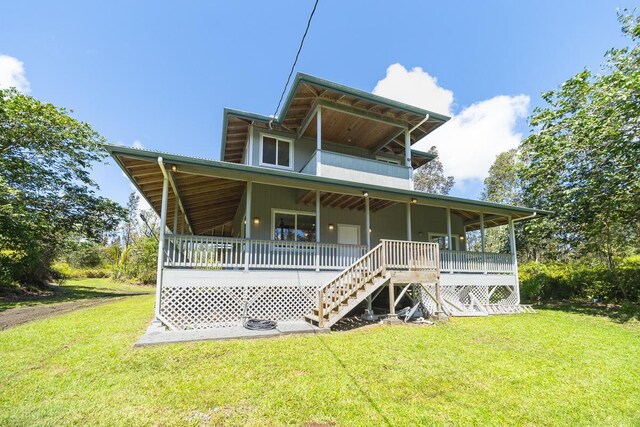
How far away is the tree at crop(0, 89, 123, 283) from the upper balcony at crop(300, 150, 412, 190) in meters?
13.9

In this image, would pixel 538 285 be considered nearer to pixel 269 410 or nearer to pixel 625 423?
pixel 625 423

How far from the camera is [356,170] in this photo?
11.8 m

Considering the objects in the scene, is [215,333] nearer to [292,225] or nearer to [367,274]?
[367,274]

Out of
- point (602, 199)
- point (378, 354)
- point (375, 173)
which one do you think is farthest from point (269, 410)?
point (602, 199)

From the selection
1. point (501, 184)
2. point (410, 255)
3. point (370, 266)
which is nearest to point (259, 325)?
point (370, 266)

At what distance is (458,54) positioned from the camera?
40.5 feet

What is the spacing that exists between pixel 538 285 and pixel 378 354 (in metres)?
15.8

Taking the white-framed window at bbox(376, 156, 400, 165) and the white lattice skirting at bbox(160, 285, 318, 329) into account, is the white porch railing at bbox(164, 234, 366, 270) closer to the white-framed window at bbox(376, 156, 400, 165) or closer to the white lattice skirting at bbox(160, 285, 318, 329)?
the white lattice skirting at bbox(160, 285, 318, 329)

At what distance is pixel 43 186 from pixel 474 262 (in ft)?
77.8

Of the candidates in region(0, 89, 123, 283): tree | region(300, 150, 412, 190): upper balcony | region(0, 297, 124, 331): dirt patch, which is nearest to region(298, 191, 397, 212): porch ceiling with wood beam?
region(300, 150, 412, 190): upper balcony

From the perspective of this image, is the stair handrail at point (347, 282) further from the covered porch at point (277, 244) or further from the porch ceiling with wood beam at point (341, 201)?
the porch ceiling with wood beam at point (341, 201)

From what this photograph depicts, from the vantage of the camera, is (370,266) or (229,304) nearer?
(229,304)

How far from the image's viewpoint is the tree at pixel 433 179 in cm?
4081

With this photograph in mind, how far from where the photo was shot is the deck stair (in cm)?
811
